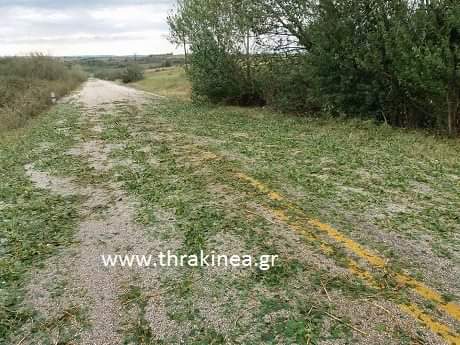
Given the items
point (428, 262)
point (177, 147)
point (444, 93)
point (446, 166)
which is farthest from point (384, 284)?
point (444, 93)

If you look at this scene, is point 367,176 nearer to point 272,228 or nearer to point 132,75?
point 272,228

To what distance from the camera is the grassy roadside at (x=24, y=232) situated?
3.23m

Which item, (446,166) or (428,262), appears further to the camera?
(446,166)

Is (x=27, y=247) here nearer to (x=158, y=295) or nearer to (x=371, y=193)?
(x=158, y=295)

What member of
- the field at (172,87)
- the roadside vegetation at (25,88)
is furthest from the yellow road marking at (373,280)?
the field at (172,87)

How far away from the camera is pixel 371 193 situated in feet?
18.6

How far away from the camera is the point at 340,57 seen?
11.6 meters

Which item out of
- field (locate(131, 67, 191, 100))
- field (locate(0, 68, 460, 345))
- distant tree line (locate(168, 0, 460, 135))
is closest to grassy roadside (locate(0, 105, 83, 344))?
field (locate(0, 68, 460, 345))

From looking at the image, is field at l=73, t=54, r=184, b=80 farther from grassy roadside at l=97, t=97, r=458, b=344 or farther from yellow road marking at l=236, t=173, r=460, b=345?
yellow road marking at l=236, t=173, r=460, b=345

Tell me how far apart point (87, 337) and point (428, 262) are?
9.66 feet

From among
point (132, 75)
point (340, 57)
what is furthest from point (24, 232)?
point (132, 75)

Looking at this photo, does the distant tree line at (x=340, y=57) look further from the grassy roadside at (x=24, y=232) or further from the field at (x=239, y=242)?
the grassy roadside at (x=24, y=232)

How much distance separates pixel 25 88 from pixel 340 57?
24117mm

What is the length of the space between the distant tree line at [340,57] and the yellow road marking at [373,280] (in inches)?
234
